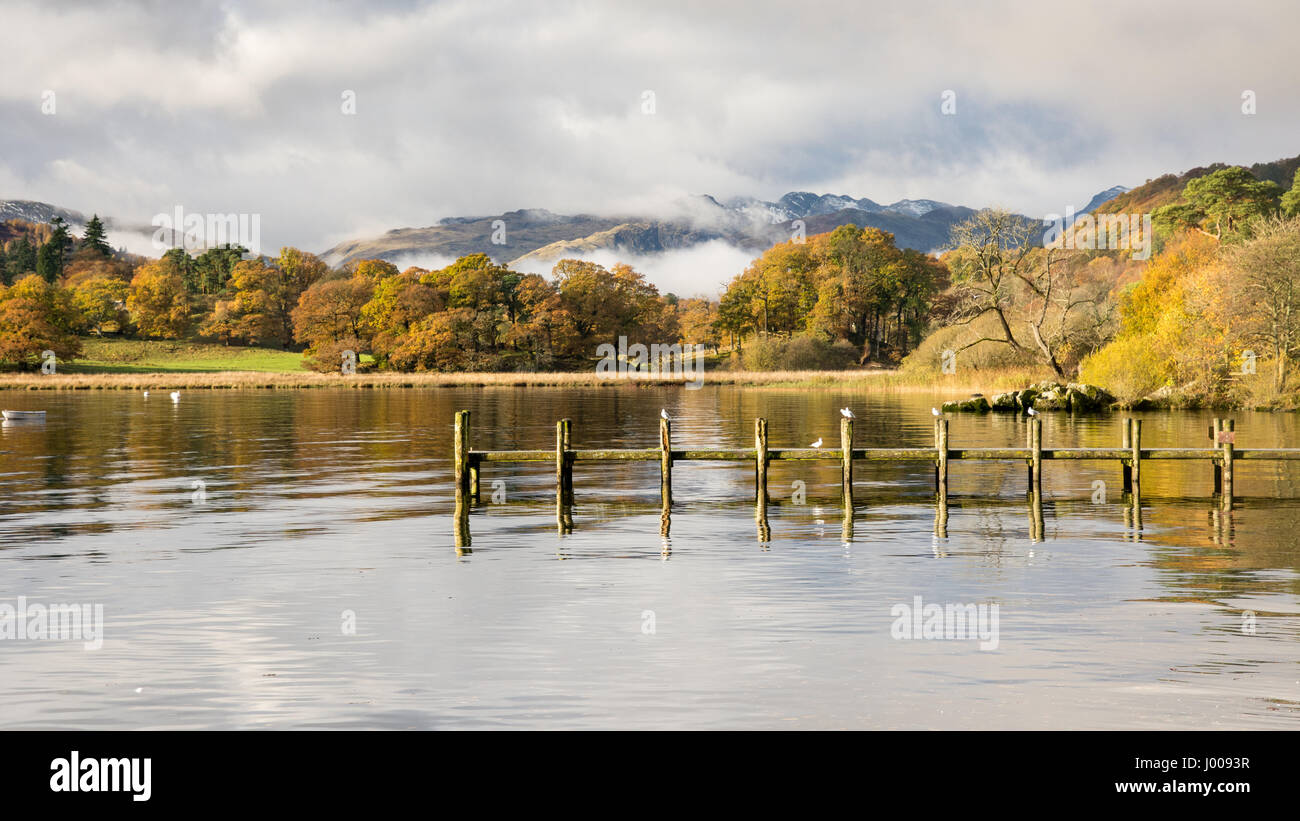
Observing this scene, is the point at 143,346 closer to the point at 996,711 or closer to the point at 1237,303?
the point at 1237,303

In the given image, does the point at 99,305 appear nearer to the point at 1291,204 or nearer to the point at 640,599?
the point at 1291,204

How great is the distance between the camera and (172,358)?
146875 mm

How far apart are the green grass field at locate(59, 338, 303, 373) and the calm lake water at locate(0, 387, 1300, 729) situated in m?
108

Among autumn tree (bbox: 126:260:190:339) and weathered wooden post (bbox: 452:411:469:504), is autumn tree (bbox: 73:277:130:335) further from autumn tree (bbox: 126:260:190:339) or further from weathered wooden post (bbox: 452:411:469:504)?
weathered wooden post (bbox: 452:411:469:504)

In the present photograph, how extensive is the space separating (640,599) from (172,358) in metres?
145

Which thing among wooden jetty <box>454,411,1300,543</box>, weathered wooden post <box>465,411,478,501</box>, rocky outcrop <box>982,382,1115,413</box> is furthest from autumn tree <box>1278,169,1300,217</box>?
weathered wooden post <box>465,411,478,501</box>

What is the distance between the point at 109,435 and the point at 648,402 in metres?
39.2

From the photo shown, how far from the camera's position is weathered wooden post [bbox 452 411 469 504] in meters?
26.6

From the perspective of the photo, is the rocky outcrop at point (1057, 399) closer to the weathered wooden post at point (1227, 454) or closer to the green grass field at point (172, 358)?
the weathered wooden post at point (1227, 454)

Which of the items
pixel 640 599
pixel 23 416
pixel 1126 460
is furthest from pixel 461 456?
pixel 23 416

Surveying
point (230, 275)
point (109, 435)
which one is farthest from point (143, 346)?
point (109, 435)
